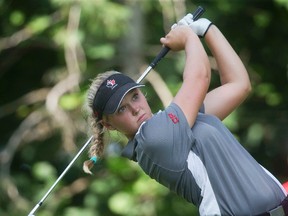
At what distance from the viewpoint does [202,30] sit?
4574 mm

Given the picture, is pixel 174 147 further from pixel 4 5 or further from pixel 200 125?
pixel 4 5

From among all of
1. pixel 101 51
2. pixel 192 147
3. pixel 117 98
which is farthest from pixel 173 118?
pixel 101 51

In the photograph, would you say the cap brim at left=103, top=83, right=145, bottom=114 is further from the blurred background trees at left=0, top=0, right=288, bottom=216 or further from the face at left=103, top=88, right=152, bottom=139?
the blurred background trees at left=0, top=0, right=288, bottom=216

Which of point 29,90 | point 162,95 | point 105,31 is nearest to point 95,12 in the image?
point 105,31

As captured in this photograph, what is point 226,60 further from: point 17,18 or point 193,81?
point 17,18

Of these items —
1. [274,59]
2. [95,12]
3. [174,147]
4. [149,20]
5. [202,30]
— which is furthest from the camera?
[274,59]

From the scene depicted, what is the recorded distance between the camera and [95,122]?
4473 mm

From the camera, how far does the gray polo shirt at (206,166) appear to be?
13.5 ft

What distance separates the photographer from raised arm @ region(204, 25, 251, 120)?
14.9 ft

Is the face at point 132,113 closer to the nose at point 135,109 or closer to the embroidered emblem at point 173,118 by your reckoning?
the nose at point 135,109

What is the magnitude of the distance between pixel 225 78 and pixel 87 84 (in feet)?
12.9

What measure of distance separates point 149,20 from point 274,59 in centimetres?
127

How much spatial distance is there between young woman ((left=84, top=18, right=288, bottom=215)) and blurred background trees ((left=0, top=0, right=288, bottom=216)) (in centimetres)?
368

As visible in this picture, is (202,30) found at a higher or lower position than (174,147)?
higher
